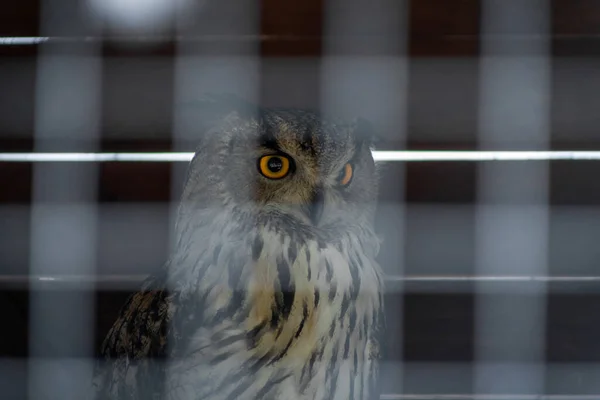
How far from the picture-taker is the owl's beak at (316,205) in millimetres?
1319

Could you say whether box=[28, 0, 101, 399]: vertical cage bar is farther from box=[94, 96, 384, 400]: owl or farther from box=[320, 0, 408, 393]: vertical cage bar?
box=[320, 0, 408, 393]: vertical cage bar

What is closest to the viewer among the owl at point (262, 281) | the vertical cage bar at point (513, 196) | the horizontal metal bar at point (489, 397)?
the owl at point (262, 281)

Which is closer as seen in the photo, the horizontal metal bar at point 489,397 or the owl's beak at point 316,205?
the owl's beak at point 316,205

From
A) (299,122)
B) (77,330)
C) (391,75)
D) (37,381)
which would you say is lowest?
(37,381)

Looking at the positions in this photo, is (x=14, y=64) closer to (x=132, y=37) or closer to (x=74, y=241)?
(x=132, y=37)

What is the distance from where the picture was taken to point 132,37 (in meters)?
1.44

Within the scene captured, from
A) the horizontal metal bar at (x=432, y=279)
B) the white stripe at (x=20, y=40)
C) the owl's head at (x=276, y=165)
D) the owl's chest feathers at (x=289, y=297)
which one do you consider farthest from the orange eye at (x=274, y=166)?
the white stripe at (x=20, y=40)

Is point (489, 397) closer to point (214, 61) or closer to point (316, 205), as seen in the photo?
point (316, 205)

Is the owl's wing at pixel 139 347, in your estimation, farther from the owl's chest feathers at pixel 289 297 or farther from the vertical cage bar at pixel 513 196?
the vertical cage bar at pixel 513 196

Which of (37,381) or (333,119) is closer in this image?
(333,119)

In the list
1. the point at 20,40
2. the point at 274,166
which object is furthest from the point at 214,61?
the point at 20,40

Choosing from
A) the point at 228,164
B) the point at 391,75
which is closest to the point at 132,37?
the point at 228,164

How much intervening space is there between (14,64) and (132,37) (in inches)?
9.4

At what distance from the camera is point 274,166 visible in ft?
4.24
